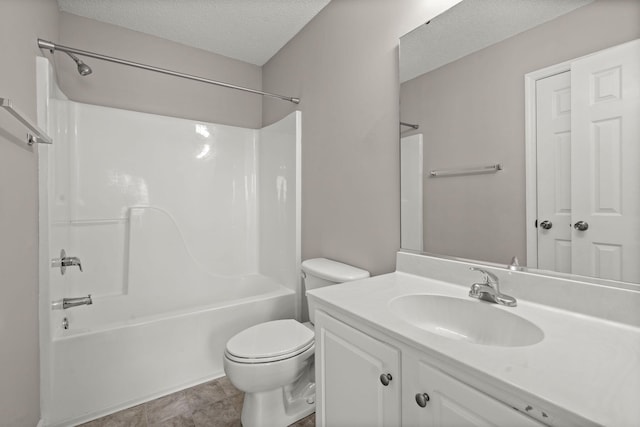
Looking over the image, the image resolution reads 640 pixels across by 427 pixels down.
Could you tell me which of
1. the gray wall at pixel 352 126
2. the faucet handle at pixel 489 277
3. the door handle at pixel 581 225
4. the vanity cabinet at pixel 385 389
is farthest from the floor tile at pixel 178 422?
the door handle at pixel 581 225

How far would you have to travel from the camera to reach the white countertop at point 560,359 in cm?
52

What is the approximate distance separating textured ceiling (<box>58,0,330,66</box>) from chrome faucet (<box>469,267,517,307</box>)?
1915 millimetres

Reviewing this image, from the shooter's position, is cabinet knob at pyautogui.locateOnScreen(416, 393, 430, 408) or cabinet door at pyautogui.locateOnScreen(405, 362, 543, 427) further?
cabinet knob at pyautogui.locateOnScreen(416, 393, 430, 408)

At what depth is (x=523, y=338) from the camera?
0.89m

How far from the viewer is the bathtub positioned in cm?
155

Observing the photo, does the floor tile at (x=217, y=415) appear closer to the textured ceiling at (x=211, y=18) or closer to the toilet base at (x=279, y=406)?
the toilet base at (x=279, y=406)

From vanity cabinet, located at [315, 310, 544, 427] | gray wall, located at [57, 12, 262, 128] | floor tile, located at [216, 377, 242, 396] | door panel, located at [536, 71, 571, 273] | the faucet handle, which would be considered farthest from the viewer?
gray wall, located at [57, 12, 262, 128]

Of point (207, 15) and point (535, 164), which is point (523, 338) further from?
point (207, 15)

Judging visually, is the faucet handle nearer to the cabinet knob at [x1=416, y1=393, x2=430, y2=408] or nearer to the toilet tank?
the cabinet knob at [x1=416, y1=393, x2=430, y2=408]

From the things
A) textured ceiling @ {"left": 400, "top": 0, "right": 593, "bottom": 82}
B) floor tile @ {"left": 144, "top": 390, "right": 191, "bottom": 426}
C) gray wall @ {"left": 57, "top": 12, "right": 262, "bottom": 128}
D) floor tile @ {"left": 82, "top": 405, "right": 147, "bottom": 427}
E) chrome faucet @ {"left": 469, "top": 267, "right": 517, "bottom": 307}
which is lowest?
floor tile @ {"left": 82, "top": 405, "right": 147, "bottom": 427}

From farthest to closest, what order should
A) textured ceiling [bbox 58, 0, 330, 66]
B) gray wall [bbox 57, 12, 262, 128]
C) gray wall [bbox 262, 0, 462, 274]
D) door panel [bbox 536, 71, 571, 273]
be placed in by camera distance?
gray wall [bbox 57, 12, 262, 128]
textured ceiling [bbox 58, 0, 330, 66]
gray wall [bbox 262, 0, 462, 274]
door panel [bbox 536, 71, 571, 273]

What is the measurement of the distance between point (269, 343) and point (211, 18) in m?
2.20

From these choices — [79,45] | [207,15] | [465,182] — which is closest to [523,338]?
[465,182]

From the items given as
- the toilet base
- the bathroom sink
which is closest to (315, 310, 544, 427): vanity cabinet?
A: the bathroom sink
